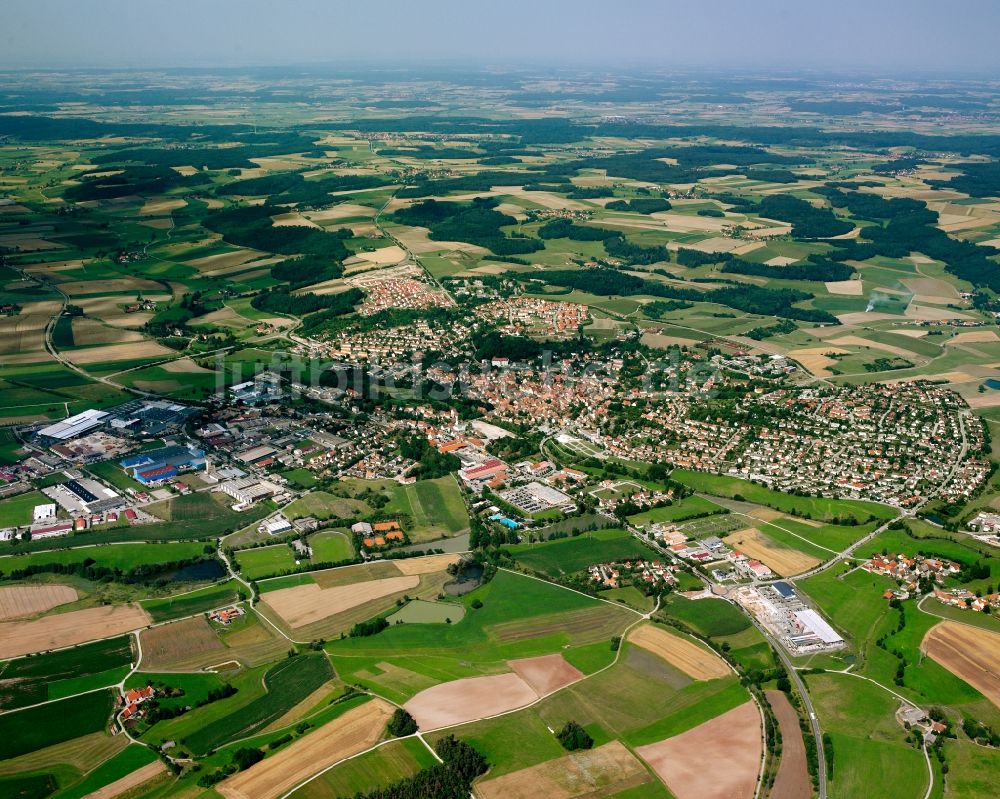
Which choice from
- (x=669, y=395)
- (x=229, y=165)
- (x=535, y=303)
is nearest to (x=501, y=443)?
(x=669, y=395)

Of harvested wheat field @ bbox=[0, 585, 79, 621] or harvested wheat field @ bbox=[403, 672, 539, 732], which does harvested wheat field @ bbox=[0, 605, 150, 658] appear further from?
harvested wheat field @ bbox=[403, 672, 539, 732]

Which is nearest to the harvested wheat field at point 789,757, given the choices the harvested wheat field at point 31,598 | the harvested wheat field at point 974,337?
the harvested wheat field at point 31,598

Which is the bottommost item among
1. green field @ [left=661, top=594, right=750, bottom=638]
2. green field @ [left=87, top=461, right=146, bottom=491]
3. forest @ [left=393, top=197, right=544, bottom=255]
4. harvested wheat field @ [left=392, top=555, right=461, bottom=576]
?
green field @ [left=661, top=594, right=750, bottom=638]

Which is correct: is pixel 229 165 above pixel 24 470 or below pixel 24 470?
above

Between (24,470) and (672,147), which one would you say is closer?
(24,470)

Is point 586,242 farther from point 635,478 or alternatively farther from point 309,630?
point 309,630

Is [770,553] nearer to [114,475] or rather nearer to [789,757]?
[789,757]

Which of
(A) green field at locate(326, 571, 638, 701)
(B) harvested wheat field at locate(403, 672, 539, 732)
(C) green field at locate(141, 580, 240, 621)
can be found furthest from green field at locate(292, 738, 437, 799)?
(C) green field at locate(141, 580, 240, 621)
